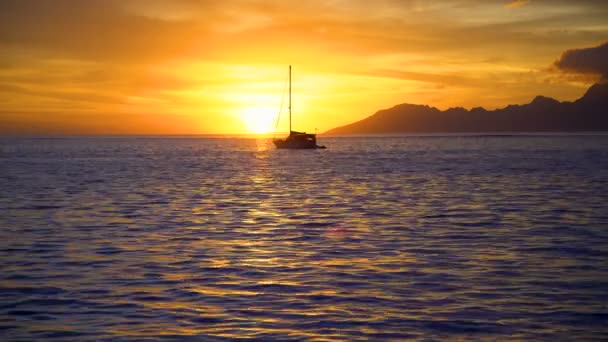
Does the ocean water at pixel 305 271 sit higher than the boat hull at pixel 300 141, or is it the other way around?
the boat hull at pixel 300 141

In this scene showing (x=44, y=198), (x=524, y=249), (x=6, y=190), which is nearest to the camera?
(x=524, y=249)

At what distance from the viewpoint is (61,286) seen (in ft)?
45.9

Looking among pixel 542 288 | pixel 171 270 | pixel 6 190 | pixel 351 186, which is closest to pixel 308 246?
pixel 171 270

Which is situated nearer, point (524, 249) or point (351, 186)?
point (524, 249)

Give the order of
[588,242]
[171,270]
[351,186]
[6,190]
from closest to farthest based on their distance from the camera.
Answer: [171,270]
[588,242]
[6,190]
[351,186]

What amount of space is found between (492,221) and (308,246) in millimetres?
9154

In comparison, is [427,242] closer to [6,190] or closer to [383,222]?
[383,222]

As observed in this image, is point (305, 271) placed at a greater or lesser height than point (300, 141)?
lesser

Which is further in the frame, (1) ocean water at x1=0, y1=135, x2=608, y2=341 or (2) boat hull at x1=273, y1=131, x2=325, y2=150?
(2) boat hull at x1=273, y1=131, x2=325, y2=150

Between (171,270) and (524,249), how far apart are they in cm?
1034

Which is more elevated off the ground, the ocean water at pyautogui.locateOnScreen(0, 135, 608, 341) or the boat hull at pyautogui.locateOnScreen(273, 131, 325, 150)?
the boat hull at pyautogui.locateOnScreen(273, 131, 325, 150)

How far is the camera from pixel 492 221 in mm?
24734

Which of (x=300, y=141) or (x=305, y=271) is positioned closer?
(x=305, y=271)

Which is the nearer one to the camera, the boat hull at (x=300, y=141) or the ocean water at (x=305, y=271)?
the ocean water at (x=305, y=271)
